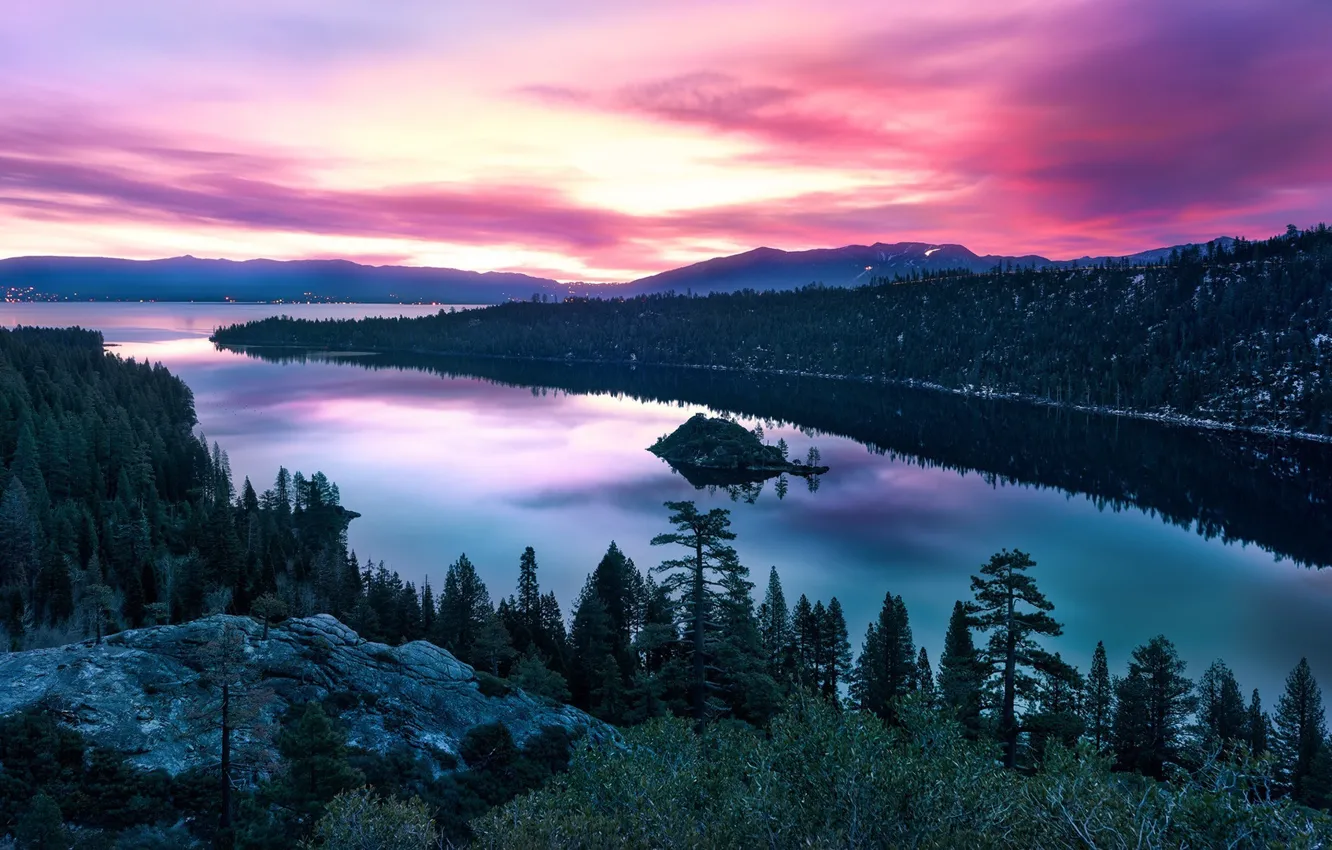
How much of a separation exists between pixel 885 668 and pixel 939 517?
6900cm

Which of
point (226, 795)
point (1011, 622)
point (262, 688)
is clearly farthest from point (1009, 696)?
point (262, 688)

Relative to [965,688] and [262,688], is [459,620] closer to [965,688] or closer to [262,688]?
[262,688]

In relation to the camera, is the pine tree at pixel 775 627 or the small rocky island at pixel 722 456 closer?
the pine tree at pixel 775 627

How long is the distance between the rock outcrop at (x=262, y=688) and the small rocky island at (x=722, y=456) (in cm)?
10714

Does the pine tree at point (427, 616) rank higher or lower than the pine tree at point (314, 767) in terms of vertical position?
lower

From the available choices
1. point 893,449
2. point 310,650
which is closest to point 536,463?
point 893,449

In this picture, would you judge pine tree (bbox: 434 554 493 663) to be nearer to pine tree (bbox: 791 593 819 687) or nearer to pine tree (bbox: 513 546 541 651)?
pine tree (bbox: 513 546 541 651)

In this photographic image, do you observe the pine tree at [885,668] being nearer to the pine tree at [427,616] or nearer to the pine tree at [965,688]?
the pine tree at [965,688]

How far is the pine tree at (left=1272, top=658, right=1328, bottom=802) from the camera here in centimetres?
4778

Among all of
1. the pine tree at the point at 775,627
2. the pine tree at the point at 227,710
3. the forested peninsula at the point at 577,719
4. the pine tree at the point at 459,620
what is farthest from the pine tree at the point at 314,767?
the pine tree at the point at 775,627

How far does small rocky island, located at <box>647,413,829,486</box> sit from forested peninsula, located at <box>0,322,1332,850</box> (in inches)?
2657

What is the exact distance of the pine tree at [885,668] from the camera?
56.9 meters

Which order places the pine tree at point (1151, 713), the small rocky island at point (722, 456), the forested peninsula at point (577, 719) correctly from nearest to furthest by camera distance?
the forested peninsula at point (577, 719) → the pine tree at point (1151, 713) → the small rocky island at point (722, 456)

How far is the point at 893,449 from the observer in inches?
7210
